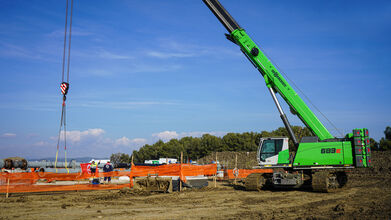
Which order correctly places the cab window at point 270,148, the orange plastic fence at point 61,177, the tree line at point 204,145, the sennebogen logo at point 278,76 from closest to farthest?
the orange plastic fence at point 61,177 → the sennebogen logo at point 278,76 → the cab window at point 270,148 → the tree line at point 204,145

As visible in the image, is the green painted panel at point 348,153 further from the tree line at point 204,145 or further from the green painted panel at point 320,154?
the tree line at point 204,145

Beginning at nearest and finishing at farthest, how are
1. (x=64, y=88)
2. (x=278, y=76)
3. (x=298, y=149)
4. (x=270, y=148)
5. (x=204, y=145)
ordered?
(x=64, y=88), (x=298, y=149), (x=278, y=76), (x=270, y=148), (x=204, y=145)

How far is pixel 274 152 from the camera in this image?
61.0ft

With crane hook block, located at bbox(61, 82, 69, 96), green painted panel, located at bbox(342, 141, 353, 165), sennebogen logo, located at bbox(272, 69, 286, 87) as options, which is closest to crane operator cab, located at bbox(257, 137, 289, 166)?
green painted panel, located at bbox(342, 141, 353, 165)

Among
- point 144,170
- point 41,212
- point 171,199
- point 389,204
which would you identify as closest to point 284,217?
point 389,204

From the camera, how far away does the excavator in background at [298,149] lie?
55.2ft

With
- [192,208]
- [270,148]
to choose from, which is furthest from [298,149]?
[192,208]

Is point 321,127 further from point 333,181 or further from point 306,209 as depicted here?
point 306,209

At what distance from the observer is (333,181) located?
18203mm

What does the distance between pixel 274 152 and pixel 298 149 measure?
135cm

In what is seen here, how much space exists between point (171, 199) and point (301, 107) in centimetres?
827

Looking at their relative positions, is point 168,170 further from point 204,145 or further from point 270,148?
point 204,145

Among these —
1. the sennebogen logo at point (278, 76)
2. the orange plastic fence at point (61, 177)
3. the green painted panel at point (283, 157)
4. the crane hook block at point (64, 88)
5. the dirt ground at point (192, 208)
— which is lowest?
the dirt ground at point (192, 208)

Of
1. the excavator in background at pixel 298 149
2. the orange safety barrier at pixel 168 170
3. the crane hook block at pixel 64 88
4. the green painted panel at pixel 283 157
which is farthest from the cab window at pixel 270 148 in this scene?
the crane hook block at pixel 64 88
